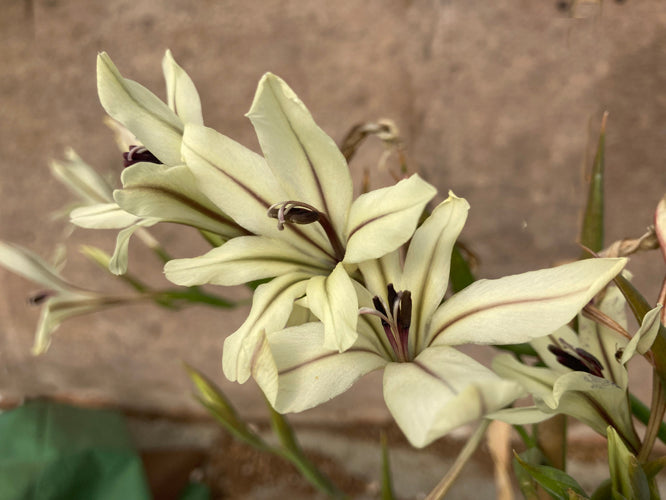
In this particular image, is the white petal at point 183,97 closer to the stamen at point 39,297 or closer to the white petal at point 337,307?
the white petal at point 337,307

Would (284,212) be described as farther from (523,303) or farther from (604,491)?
(604,491)

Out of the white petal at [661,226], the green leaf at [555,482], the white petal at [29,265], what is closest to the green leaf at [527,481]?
the green leaf at [555,482]

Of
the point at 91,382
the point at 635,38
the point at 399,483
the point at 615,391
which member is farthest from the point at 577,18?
the point at 91,382

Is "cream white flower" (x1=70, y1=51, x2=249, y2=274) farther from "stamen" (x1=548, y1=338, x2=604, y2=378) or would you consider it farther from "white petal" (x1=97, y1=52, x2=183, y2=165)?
"stamen" (x1=548, y1=338, x2=604, y2=378)

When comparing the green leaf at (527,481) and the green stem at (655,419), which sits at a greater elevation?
the green stem at (655,419)

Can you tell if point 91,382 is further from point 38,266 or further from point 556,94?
point 556,94

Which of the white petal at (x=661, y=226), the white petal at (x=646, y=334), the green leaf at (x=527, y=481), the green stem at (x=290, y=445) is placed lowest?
the green stem at (x=290, y=445)

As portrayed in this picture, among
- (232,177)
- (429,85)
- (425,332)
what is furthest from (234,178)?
(429,85)
